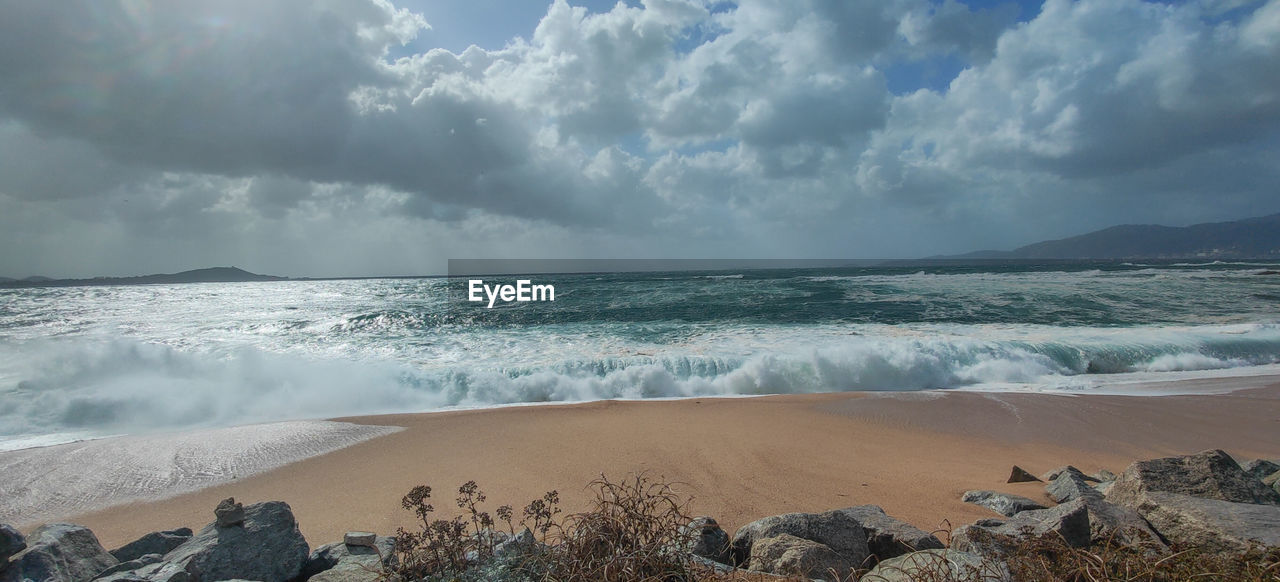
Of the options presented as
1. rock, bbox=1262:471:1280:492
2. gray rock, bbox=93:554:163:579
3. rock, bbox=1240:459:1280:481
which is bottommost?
rock, bbox=1240:459:1280:481

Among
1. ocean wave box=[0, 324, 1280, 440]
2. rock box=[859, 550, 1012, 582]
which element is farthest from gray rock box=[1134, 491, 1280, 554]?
ocean wave box=[0, 324, 1280, 440]

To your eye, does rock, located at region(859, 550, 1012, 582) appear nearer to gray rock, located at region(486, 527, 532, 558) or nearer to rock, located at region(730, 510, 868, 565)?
rock, located at region(730, 510, 868, 565)

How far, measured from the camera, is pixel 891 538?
2822 mm

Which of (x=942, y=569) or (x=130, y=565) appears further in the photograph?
(x=130, y=565)

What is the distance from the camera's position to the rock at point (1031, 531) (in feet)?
7.82

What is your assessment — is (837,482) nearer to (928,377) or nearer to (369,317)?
(928,377)

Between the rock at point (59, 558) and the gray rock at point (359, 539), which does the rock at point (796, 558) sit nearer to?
the gray rock at point (359, 539)

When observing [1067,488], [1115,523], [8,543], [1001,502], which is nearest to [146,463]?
[8,543]

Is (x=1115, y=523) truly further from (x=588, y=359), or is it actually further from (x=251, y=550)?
(x=588, y=359)

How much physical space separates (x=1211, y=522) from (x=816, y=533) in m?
1.95

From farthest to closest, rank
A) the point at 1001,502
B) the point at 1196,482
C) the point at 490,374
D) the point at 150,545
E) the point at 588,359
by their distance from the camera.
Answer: the point at 588,359, the point at 490,374, the point at 1001,502, the point at 1196,482, the point at 150,545

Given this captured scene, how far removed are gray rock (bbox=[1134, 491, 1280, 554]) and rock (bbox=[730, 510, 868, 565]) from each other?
153 cm

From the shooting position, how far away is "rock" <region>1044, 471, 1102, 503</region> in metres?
3.64

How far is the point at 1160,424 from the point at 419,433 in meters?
9.35
